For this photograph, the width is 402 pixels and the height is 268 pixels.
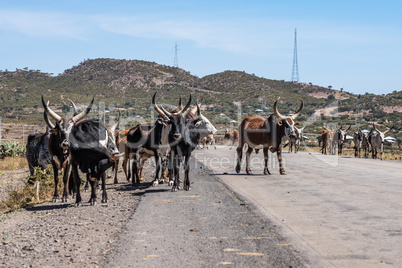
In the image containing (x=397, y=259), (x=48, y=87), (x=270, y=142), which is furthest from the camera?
(x=48, y=87)

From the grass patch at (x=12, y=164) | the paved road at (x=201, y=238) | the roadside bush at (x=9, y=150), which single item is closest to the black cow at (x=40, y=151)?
the paved road at (x=201, y=238)

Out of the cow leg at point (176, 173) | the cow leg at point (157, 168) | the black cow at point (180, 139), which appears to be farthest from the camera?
the cow leg at point (157, 168)

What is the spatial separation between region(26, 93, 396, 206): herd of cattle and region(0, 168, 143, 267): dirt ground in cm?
80

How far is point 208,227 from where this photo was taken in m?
8.01

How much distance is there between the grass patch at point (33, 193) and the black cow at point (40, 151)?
310 millimetres

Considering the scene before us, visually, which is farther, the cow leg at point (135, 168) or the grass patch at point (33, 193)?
the cow leg at point (135, 168)

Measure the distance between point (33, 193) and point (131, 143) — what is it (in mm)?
3497

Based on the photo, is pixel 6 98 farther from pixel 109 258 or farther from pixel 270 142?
pixel 109 258

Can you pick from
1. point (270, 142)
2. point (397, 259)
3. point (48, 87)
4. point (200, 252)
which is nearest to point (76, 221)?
point (200, 252)

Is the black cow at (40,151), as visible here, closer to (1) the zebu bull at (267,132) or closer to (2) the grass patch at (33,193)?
(2) the grass patch at (33,193)

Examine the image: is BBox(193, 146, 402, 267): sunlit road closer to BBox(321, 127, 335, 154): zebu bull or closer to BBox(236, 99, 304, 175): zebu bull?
BBox(236, 99, 304, 175): zebu bull

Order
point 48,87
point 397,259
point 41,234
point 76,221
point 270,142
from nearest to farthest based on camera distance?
point 397,259
point 41,234
point 76,221
point 270,142
point 48,87

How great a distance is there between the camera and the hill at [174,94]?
86.3 meters

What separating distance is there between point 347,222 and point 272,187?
5232 mm
